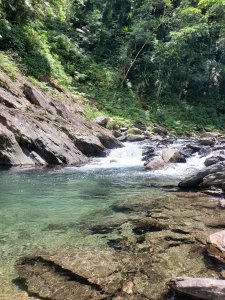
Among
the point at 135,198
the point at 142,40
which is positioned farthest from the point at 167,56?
the point at 135,198

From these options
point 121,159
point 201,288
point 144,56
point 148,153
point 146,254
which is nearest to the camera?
point 201,288

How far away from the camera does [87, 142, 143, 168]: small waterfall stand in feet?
45.7

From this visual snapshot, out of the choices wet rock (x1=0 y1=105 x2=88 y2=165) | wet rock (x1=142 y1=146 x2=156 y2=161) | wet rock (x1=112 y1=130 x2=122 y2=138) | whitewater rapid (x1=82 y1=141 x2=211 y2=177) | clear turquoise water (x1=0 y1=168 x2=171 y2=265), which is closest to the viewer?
clear turquoise water (x1=0 y1=168 x2=171 y2=265)

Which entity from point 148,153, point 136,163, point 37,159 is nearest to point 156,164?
point 136,163

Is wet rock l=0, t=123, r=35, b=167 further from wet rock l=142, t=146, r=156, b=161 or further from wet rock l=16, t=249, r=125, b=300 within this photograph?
wet rock l=16, t=249, r=125, b=300

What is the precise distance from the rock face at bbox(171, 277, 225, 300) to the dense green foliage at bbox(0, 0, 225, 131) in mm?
22788

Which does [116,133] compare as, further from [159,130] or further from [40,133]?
[40,133]

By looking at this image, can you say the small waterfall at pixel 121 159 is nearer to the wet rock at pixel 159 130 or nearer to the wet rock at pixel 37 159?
the wet rock at pixel 37 159

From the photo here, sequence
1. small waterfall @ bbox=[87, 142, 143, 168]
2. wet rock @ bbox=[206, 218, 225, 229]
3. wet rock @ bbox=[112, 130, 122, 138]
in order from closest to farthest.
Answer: wet rock @ bbox=[206, 218, 225, 229] < small waterfall @ bbox=[87, 142, 143, 168] < wet rock @ bbox=[112, 130, 122, 138]

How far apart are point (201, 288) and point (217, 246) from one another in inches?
48.6

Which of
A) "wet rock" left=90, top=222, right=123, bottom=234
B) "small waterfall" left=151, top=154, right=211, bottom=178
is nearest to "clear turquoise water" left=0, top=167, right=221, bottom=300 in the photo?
"wet rock" left=90, top=222, right=123, bottom=234

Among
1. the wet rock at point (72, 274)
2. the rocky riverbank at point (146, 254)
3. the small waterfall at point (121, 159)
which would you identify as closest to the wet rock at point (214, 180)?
the rocky riverbank at point (146, 254)

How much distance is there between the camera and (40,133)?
1355cm

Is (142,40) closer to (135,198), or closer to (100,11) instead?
(100,11)
